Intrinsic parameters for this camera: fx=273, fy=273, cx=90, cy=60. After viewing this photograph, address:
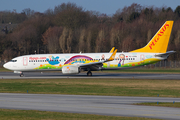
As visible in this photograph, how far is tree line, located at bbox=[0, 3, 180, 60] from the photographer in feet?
269

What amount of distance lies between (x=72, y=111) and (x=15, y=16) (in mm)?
143751

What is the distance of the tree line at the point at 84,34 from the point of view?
82.0m

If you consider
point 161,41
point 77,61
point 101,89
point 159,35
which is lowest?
point 101,89

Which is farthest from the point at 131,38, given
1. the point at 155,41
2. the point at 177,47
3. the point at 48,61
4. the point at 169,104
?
the point at 169,104

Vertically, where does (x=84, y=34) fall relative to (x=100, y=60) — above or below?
above

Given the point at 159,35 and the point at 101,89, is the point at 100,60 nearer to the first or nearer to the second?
the point at 159,35

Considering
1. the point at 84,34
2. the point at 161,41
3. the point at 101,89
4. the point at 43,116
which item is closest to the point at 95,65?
the point at 161,41

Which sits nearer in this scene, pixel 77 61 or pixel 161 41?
pixel 77 61

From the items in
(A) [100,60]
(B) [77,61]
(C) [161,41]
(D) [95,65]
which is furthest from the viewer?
(C) [161,41]

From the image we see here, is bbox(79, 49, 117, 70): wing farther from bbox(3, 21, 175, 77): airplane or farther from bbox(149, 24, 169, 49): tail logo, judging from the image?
bbox(149, 24, 169, 49): tail logo

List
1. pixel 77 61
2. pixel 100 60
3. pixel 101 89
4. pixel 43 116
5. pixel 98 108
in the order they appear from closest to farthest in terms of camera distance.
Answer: pixel 43 116 → pixel 98 108 → pixel 101 89 → pixel 100 60 → pixel 77 61

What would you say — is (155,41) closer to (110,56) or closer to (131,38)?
(110,56)

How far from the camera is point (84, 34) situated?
87.7 m

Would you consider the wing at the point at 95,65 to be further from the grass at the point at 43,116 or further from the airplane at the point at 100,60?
the grass at the point at 43,116
